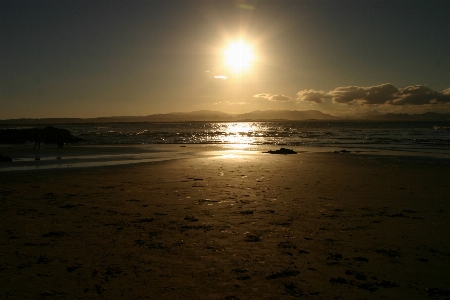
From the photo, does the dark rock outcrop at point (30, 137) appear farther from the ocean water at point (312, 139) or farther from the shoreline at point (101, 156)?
the shoreline at point (101, 156)

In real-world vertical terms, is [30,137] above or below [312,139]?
above

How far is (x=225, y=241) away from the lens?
754 cm

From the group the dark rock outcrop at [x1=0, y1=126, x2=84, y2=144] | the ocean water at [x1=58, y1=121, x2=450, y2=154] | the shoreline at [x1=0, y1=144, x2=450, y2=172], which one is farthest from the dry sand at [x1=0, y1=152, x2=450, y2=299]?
the dark rock outcrop at [x1=0, y1=126, x2=84, y2=144]

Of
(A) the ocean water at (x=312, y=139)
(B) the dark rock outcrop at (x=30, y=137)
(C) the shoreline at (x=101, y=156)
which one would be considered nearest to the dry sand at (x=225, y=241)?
(C) the shoreline at (x=101, y=156)

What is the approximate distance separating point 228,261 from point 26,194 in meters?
9.32

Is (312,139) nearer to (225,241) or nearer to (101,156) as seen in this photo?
(101,156)

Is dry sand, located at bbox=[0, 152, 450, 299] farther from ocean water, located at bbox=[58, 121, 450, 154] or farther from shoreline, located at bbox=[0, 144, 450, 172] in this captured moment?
ocean water, located at bbox=[58, 121, 450, 154]

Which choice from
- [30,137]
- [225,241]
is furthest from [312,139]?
[225,241]

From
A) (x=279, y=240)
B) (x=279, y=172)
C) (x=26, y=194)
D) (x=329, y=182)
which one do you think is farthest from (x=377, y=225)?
(x=26, y=194)

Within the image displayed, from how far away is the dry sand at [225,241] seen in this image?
554 cm

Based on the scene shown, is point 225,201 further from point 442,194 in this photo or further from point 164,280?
point 442,194

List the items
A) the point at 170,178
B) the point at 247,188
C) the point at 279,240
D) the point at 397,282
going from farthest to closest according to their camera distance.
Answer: the point at 170,178, the point at 247,188, the point at 279,240, the point at 397,282

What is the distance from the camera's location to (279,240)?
7.59 metres

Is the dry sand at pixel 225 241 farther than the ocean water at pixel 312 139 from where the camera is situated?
No
